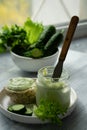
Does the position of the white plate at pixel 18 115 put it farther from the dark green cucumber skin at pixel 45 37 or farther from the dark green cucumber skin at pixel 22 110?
the dark green cucumber skin at pixel 45 37

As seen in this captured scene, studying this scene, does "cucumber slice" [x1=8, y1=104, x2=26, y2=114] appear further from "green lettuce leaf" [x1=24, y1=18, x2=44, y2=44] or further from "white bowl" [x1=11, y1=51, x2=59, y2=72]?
"green lettuce leaf" [x1=24, y1=18, x2=44, y2=44]

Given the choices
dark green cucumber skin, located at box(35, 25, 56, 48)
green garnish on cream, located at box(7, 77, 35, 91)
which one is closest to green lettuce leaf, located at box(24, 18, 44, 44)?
dark green cucumber skin, located at box(35, 25, 56, 48)

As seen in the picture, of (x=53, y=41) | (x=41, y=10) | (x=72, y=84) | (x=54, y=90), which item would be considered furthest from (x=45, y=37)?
(x=41, y=10)

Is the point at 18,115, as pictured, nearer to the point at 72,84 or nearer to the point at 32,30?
the point at 72,84

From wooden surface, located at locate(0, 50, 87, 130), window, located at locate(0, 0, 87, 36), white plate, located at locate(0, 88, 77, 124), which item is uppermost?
white plate, located at locate(0, 88, 77, 124)

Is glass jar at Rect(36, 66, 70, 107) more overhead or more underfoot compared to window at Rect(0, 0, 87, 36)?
more overhead

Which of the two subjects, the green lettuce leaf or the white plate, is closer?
the white plate
